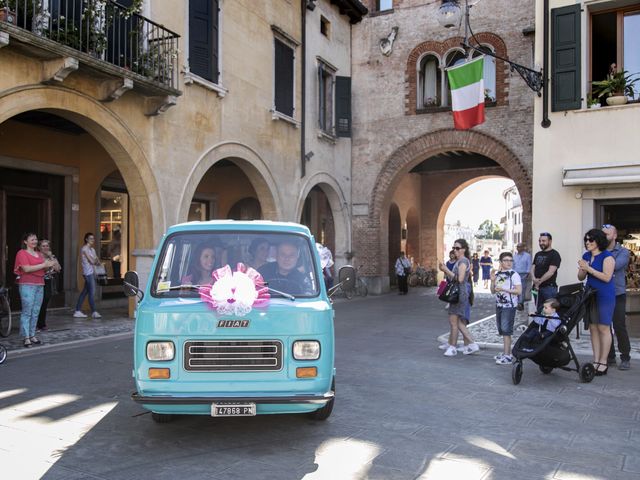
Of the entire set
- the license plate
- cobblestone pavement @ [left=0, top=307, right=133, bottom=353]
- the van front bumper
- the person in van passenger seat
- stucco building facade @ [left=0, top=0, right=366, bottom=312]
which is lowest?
cobblestone pavement @ [left=0, top=307, right=133, bottom=353]

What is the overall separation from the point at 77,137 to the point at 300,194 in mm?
6449

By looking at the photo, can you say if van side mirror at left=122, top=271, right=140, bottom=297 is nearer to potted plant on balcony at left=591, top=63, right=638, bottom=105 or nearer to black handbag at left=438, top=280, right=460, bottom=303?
black handbag at left=438, top=280, right=460, bottom=303

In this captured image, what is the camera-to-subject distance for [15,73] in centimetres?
934

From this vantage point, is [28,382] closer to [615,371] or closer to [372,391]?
[372,391]

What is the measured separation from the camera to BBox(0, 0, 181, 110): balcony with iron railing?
9.03m

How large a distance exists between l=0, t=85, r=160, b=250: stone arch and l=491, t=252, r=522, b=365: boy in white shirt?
281 inches

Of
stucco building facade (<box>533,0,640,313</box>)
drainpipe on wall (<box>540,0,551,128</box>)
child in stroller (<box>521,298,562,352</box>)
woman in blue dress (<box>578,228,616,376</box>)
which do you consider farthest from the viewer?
drainpipe on wall (<box>540,0,551,128</box>)

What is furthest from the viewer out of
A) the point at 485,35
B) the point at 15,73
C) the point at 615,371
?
the point at 485,35

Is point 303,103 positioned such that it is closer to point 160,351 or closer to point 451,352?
point 451,352

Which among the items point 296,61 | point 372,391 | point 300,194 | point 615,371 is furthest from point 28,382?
point 296,61

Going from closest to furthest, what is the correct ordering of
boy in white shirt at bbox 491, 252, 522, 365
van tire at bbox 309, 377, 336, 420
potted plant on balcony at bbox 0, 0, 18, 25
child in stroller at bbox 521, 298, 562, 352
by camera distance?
van tire at bbox 309, 377, 336, 420, child in stroller at bbox 521, 298, 562, 352, boy in white shirt at bbox 491, 252, 522, 365, potted plant on balcony at bbox 0, 0, 18, 25

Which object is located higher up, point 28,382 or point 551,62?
point 551,62

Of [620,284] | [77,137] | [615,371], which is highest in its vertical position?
[77,137]

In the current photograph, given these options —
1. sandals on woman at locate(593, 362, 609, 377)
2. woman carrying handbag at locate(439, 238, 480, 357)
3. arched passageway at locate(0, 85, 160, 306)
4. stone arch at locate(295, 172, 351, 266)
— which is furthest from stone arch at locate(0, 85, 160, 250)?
sandals on woman at locate(593, 362, 609, 377)
